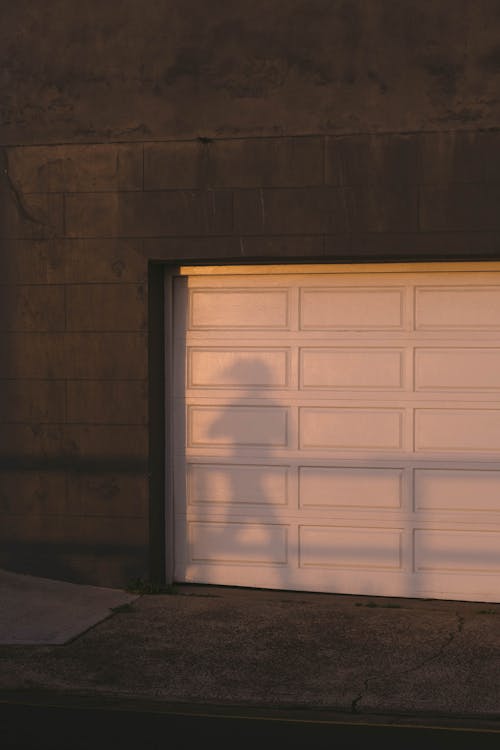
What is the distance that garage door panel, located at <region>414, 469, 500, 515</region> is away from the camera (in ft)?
30.2

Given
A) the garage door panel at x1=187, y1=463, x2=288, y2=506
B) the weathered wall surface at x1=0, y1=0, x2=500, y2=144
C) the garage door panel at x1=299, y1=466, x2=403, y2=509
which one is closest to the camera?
the weathered wall surface at x1=0, y1=0, x2=500, y2=144

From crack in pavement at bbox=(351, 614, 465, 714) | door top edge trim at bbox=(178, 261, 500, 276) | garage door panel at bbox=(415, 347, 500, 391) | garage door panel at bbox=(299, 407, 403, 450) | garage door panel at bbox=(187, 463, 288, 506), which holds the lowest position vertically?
crack in pavement at bbox=(351, 614, 465, 714)

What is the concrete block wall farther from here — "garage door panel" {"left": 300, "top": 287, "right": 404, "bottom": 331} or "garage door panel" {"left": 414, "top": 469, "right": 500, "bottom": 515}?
"garage door panel" {"left": 414, "top": 469, "right": 500, "bottom": 515}

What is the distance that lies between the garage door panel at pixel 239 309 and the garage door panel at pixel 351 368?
1.18 ft

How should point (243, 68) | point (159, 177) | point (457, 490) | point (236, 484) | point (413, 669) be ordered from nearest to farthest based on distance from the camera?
point (413, 669) < point (457, 490) < point (243, 68) < point (159, 177) < point (236, 484)

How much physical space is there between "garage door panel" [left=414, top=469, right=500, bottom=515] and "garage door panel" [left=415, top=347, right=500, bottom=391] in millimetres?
650

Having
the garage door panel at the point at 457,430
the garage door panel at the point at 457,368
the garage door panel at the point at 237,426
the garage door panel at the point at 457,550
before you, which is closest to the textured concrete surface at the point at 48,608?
the garage door panel at the point at 237,426

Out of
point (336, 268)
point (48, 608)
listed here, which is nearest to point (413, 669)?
point (48, 608)

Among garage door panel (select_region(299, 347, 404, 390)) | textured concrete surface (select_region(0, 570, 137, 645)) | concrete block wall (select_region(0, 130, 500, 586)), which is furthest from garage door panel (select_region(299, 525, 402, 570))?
textured concrete surface (select_region(0, 570, 137, 645))

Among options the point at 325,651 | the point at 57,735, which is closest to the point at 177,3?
the point at 325,651

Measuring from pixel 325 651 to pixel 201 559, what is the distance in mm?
2041

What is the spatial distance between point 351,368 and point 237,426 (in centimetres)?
102

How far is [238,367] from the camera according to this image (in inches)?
380

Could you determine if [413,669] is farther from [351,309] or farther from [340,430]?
[351,309]
